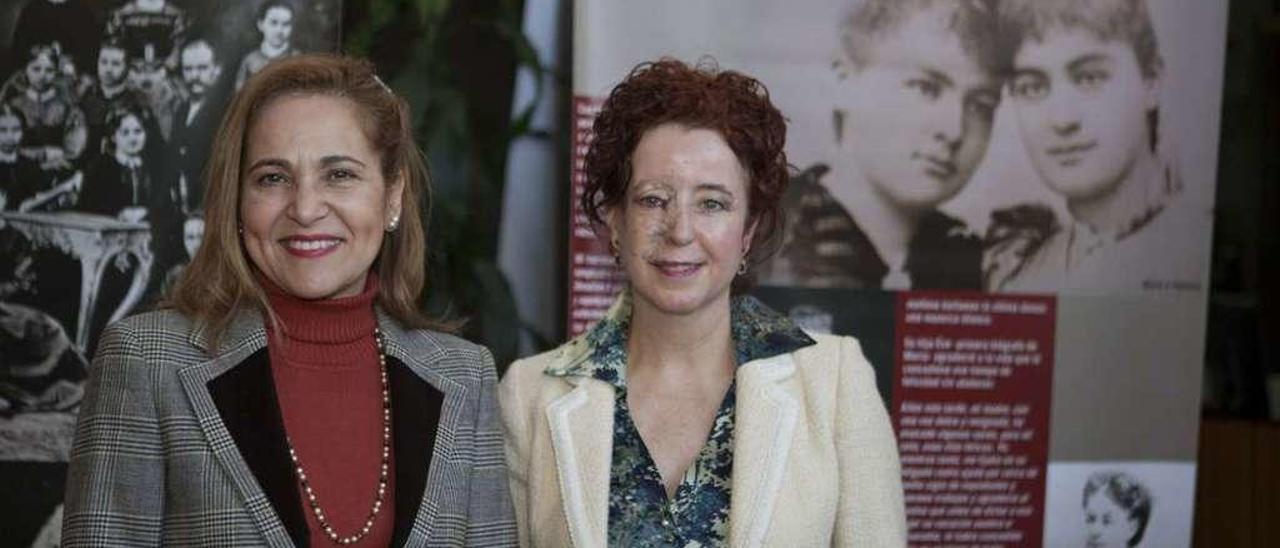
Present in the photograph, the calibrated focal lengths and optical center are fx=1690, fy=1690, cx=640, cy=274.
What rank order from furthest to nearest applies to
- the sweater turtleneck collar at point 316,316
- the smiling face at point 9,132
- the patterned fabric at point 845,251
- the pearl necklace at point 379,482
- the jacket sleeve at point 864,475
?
the patterned fabric at point 845,251 → the smiling face at point 9,132 → the jacket sleeve at point 864,475 → the sweater turtleneck collar at point 316,316 → the pearl necklace at point 379,482

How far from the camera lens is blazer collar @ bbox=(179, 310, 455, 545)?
2375 millimetres

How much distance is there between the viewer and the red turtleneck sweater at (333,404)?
245cm

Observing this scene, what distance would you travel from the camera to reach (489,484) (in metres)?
2.64

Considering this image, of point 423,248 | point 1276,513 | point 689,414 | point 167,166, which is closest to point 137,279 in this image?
point 167,166

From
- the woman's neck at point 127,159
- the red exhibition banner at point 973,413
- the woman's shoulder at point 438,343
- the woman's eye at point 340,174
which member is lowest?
the red exhibition banner at point 973,413

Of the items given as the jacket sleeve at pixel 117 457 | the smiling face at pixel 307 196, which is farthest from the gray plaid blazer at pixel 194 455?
the smiling face at pixel 307 196

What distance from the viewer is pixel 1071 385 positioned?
4512mm

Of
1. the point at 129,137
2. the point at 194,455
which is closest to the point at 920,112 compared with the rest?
the point at 129,137

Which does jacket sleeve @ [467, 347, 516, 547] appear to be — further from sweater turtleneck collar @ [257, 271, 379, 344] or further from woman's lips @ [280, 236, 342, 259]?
woman's lips @ [280, 236, 342, 259]

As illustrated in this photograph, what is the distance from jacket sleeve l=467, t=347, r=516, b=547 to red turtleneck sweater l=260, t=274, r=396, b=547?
6.5 inches

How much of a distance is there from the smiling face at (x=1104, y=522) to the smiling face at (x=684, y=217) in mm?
2117

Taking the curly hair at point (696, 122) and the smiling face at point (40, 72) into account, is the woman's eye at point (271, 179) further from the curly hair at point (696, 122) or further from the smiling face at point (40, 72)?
the smiling face at point (40, 72)

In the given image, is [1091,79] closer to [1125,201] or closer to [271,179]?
[1125,201]

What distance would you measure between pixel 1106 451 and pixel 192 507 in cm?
289
